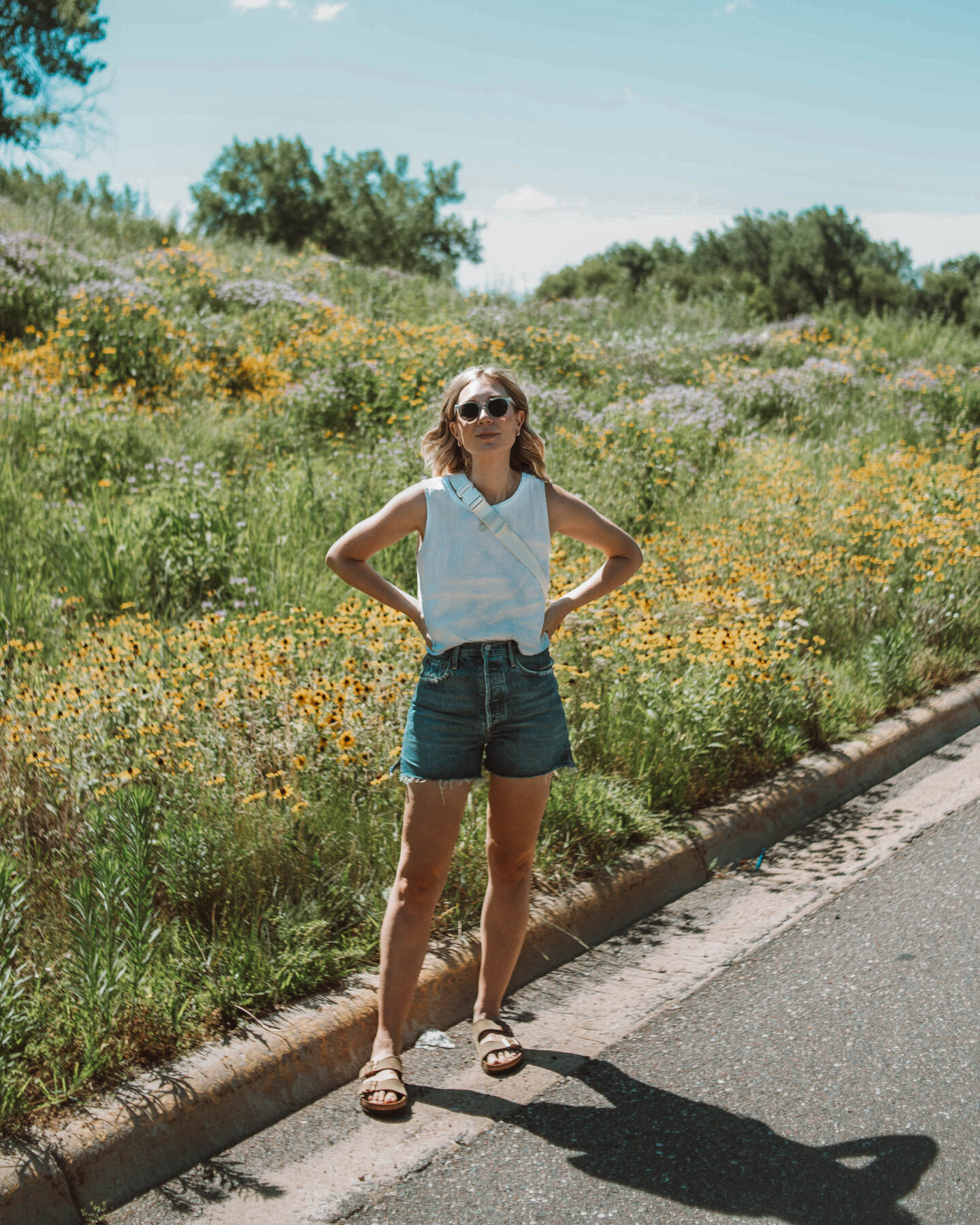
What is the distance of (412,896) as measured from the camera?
2756mm

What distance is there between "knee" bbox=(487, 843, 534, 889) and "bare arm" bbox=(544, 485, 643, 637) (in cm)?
60

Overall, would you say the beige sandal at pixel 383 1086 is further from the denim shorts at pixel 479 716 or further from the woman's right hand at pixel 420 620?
the woman's right hand at pixel 420 620

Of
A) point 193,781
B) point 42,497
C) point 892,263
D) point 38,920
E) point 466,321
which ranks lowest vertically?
point 38,920

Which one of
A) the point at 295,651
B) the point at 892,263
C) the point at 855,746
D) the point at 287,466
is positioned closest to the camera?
the point at 295,651

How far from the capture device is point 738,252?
140 ft

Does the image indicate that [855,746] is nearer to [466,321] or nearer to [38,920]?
[38,920]

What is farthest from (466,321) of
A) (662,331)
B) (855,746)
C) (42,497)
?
(855,746)

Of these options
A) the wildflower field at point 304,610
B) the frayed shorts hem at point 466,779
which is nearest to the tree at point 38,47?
the wildflower field at point 304,610

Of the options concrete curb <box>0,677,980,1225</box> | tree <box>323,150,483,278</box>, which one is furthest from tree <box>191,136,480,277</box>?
concrete curb <box>0,677,980,1225</box>

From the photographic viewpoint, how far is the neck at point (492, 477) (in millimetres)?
2760

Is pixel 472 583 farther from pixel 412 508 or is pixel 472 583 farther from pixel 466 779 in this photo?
pixel 466 779

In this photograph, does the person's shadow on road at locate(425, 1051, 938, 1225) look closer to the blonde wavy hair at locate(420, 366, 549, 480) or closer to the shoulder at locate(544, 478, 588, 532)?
the shoulder at locate(544, 478, 588, 532)

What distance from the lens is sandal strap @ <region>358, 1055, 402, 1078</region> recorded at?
2.74 meters

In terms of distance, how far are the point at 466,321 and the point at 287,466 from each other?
5.08 m
